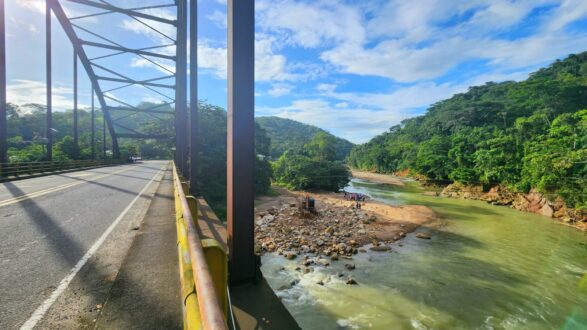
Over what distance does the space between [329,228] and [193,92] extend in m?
12.6

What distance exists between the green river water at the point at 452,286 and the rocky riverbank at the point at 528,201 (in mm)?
3319

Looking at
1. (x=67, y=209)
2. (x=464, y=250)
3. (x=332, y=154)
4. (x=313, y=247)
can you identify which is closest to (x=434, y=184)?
(x=332, y=154)

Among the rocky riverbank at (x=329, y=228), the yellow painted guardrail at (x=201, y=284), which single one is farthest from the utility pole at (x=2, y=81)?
the yellow painted guardrail at (x=201, y=284)

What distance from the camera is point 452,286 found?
1010 centimetres

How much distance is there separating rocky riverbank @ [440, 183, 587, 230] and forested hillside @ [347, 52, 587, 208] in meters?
0.76

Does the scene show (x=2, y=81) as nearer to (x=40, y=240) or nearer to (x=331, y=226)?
(x=40, y=240)

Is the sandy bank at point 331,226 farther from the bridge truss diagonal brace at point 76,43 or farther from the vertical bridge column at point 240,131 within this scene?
the bridge truss diagonal brace at point 76,43

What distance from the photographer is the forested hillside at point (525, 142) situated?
20.1 meters

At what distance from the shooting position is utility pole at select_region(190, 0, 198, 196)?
23.7 feet

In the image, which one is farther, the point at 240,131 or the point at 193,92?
the point at 193,92

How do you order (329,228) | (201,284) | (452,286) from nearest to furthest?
1. (201,284)
2. (452,286)
3. (329,228)

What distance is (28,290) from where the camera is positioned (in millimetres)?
2535

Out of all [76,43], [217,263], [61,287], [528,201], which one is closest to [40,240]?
[61,287]

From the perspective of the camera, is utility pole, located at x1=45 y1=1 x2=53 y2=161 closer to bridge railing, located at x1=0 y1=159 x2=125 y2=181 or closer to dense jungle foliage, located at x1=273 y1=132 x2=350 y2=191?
bridge railing, located at x1=0 y1=159 x2=125 y2=181
